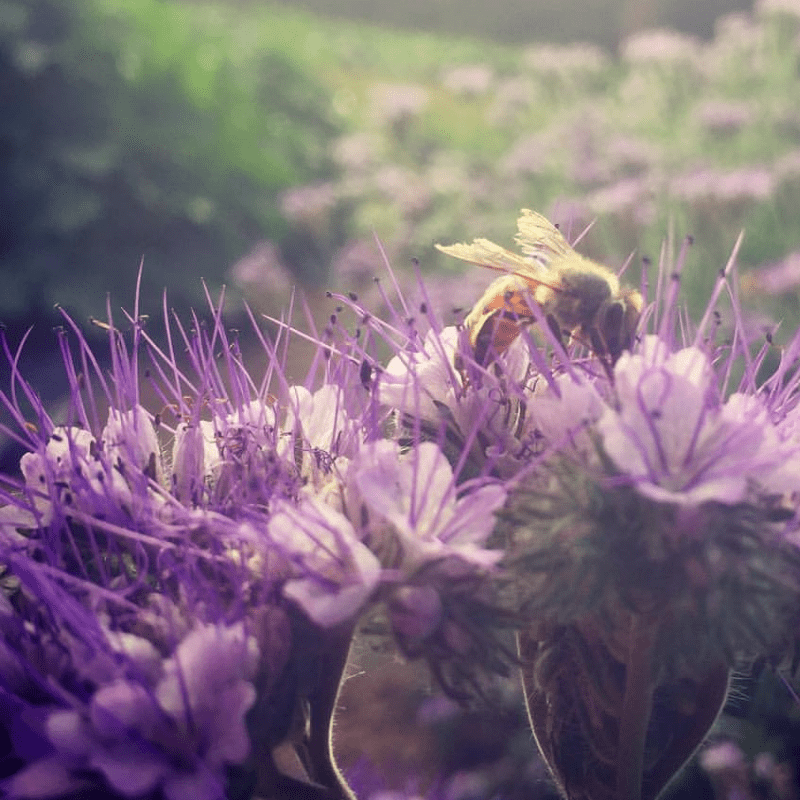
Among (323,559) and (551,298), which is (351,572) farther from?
(551,298)

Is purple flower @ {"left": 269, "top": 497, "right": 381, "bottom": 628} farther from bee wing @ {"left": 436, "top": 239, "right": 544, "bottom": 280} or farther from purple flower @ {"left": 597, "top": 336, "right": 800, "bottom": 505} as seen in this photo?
bee wing @ {"left": 436, "top": 239, "right": 544, "bottom": 280}

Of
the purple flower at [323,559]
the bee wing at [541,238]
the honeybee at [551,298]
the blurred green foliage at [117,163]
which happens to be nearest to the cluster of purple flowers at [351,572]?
the purple flower at [323,559]

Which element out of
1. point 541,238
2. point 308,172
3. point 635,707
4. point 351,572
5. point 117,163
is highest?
point 541,238

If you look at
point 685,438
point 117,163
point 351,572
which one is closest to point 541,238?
point 685,438

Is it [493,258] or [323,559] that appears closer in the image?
[323,559]

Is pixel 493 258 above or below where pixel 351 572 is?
above

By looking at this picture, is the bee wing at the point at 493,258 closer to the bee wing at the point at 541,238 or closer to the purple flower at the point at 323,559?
the bee wing at the point at 541,238
